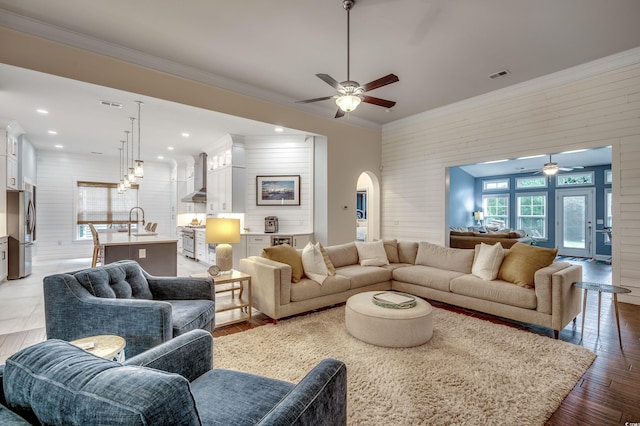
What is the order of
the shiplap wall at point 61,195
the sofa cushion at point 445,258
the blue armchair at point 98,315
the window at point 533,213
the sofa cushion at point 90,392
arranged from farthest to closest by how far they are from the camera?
1. the window at point 533,213
2. the shiplap wall at point 61,195
3. the sofa cushion at point 445,258
4. the blue armchair at point 98,315
5. the sofa cushion at point 90,392

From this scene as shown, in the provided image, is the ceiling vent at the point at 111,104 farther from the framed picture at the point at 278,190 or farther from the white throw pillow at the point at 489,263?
the white throw pillow at the point at 489,263

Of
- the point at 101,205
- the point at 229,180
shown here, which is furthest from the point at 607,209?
the point at 101,205

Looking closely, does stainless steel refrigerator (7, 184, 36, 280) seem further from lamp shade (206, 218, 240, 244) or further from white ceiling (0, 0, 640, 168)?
lamp shade (206, 218, 240, 244)

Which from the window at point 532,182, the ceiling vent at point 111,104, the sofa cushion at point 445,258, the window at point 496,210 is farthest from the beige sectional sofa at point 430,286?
the window at point 496,210

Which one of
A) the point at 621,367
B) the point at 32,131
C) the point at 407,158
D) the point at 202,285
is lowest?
the point at 621,367

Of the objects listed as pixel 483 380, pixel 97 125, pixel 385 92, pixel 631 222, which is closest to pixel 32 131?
pixel 97 125

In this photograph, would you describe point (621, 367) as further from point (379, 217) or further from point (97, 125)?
point (97, 125)

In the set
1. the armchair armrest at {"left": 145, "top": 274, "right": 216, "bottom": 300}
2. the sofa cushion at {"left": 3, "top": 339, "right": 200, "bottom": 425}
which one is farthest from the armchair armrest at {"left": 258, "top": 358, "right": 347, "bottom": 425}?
the armchair armrest at {"left": 145, "top": 274, "right": 216, "bottom": 300}

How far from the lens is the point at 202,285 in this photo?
2.93 m

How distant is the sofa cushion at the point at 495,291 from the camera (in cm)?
327

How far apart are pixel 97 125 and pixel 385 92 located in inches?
225

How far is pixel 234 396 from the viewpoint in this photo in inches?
52.8

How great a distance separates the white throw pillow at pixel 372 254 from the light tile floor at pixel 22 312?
398 centimetres

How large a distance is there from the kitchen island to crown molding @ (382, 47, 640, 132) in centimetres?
579
